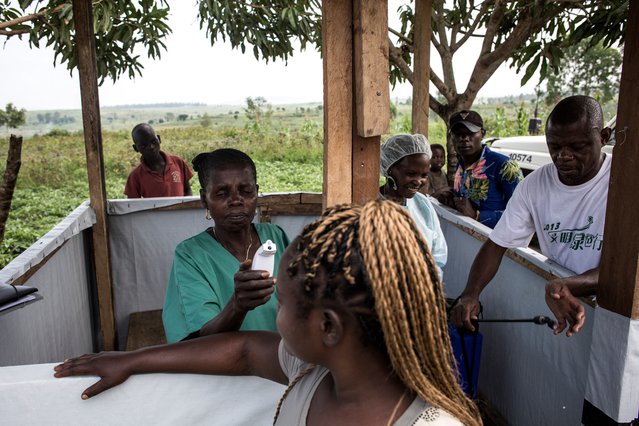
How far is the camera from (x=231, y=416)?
140 cm

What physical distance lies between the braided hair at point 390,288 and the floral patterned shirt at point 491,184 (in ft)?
9.68

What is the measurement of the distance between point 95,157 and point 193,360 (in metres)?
2.72

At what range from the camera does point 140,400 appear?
134cm

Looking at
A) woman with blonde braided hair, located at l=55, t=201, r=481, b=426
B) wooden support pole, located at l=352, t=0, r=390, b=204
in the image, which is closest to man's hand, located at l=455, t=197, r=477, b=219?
wooden support pole, located at l=352, t=0, r=390, b=204

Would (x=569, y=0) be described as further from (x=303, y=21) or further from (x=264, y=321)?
(x=264, y=321)

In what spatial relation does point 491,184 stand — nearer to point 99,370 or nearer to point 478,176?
point 478,176

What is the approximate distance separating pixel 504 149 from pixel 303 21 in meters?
4.49

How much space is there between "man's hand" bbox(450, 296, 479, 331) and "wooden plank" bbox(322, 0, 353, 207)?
80 centimetres

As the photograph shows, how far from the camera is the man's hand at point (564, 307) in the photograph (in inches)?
69.3

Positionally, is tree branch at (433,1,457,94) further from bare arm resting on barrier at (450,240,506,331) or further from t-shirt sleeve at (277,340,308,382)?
t-shirt sleeve at (277,340,308,382)

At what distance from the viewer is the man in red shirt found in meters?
4.73

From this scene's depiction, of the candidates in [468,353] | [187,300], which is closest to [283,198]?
[468,353]

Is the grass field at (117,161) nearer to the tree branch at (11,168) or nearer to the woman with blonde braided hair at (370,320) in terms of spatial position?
the tree branch at (11,168)

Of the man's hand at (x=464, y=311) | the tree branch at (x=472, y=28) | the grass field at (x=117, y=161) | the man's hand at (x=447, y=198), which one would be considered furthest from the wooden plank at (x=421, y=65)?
the grass field at (x=117, y=161)
